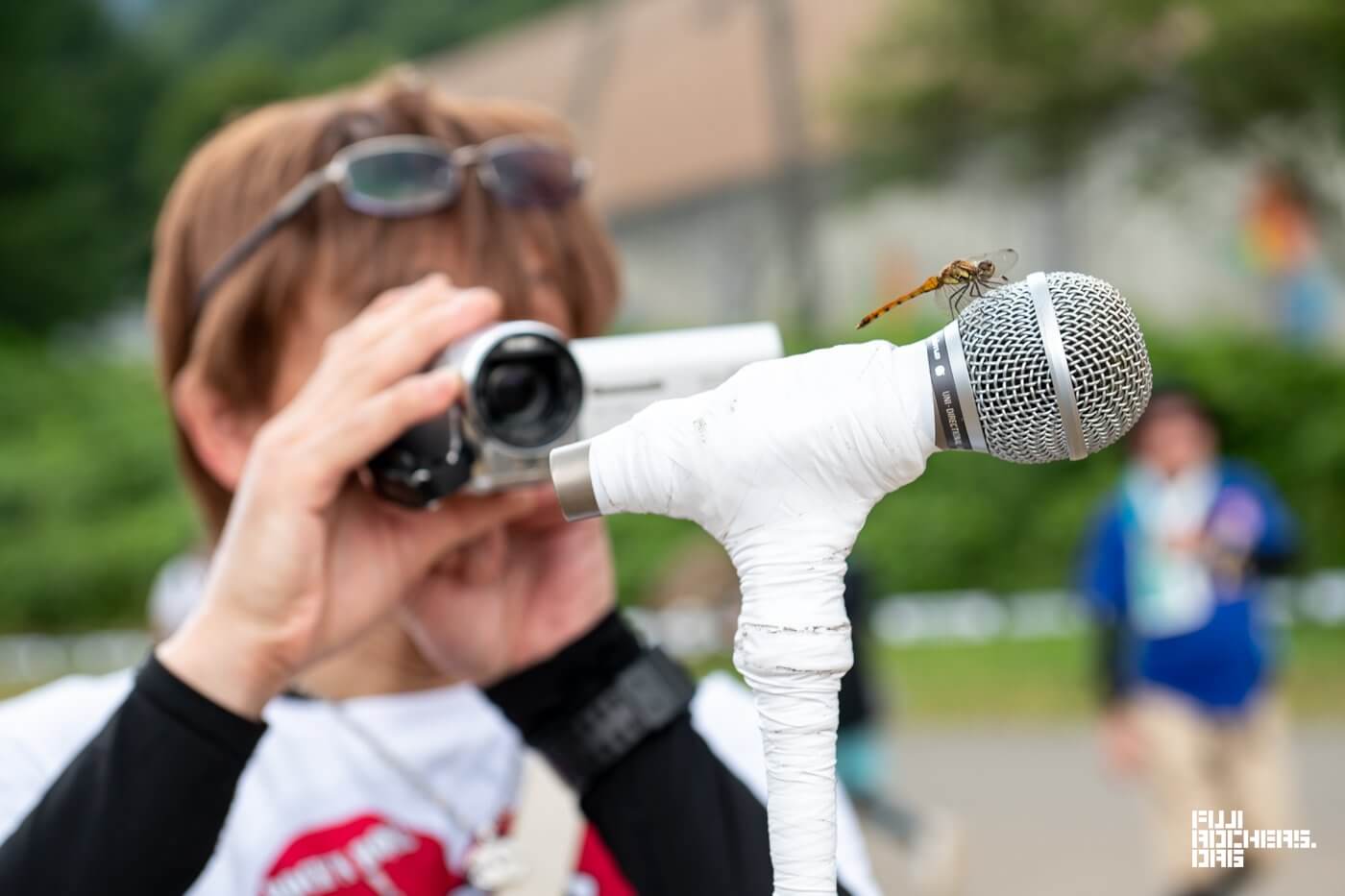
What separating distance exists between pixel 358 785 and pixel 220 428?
36 centimetres

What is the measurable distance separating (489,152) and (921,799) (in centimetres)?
540

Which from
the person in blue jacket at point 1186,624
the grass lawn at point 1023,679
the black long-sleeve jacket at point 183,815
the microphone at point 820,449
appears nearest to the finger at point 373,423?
the black long-sleeve jacket at point 183,815

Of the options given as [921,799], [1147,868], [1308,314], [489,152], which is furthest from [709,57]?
[489,152]

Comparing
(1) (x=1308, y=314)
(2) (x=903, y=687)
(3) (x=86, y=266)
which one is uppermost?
(3) (x=86, y=266)

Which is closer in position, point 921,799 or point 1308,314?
point 921,799

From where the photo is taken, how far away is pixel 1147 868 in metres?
5.39

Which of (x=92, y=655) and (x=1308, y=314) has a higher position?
(x=1308, y=314)

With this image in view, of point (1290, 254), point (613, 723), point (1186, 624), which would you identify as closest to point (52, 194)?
point (1290, 254)

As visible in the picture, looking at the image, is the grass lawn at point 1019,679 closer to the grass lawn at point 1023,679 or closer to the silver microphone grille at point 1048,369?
the grass lawn at point 1023,679

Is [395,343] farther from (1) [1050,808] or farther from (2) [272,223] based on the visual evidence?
(1) [1050,808]

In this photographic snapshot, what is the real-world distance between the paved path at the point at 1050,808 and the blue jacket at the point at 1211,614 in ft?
1.59

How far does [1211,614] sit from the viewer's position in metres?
4.46

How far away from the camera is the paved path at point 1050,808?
5086 mm

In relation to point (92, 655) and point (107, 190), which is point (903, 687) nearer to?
point (92, 655)
